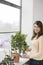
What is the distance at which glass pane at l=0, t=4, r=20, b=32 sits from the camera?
3835 mm

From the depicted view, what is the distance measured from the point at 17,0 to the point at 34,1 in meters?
0.55

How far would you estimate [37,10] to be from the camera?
5031mm

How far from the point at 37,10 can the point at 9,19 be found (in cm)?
122

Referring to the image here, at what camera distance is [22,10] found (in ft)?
15.5

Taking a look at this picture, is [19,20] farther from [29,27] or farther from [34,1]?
[34,1]

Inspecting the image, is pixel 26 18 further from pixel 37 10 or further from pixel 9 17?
pixel 9 17

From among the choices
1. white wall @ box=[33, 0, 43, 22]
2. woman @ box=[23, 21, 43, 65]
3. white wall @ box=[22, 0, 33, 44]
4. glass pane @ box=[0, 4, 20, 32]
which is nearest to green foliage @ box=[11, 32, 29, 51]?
woman @ box=[23, 21, 43, 65]

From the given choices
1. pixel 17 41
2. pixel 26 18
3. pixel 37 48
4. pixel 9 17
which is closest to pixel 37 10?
pixel 26 18

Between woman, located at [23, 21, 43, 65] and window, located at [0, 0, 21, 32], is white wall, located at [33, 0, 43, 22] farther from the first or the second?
woman, located at [23, 21, 43, 65]

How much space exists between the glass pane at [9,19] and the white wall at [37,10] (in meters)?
0.53

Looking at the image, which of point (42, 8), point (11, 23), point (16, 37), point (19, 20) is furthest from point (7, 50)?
point (42, 8)

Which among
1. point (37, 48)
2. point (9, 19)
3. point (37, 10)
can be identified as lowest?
point (37, 48)

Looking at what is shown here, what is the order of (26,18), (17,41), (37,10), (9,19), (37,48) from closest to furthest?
(37,48) < (17,41) < (9,19) < (26,18) < (37,10)

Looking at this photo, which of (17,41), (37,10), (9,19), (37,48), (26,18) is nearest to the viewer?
(37,48)
